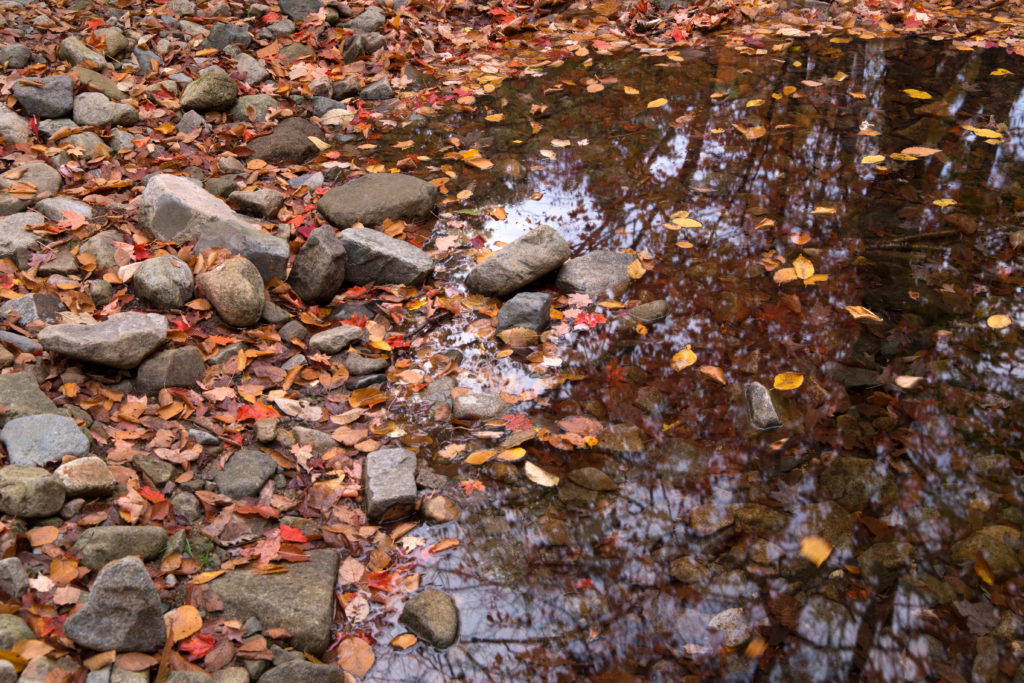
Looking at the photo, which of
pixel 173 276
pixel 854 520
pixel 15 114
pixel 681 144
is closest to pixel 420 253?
pixel 173 276

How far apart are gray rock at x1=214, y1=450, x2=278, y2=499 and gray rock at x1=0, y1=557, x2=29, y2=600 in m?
0.68

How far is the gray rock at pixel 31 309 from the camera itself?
317 cm

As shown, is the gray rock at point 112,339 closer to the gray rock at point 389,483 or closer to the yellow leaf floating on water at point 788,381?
the gray rock at point 389,483

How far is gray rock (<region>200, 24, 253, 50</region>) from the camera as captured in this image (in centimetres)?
580

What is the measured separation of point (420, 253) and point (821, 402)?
6.80 feet

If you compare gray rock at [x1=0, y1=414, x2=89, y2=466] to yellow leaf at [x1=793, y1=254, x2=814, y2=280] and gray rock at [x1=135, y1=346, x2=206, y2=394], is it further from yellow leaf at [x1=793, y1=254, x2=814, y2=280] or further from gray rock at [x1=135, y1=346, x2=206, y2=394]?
yellow leaf at [x1=793, y1=254, x2=814, y2=280]

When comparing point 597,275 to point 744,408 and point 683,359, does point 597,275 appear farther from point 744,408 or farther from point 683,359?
point 744,408

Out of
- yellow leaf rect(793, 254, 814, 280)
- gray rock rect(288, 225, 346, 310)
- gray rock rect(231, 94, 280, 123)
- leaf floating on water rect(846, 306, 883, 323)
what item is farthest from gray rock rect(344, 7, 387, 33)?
leaf floating on water rect(846, 306, 883, 323)

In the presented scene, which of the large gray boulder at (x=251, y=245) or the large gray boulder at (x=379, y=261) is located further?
the large gray boulder at (x=379, y=261)

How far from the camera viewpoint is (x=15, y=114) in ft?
15.0

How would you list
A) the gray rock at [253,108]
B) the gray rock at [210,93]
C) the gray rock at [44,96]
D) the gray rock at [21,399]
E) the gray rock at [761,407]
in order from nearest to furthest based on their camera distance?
the gray rock at [21,399] < the gray rock at [761,407] < the gray rock at [44,96] < the gray rock at [210,93] < the gray rock at [253,108]

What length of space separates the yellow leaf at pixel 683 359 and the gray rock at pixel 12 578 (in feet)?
8.03

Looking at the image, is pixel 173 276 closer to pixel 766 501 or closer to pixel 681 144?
pixel 766 501

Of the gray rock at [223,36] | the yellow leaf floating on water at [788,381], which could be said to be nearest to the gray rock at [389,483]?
the yellow leaf floating on water at [788,381]
